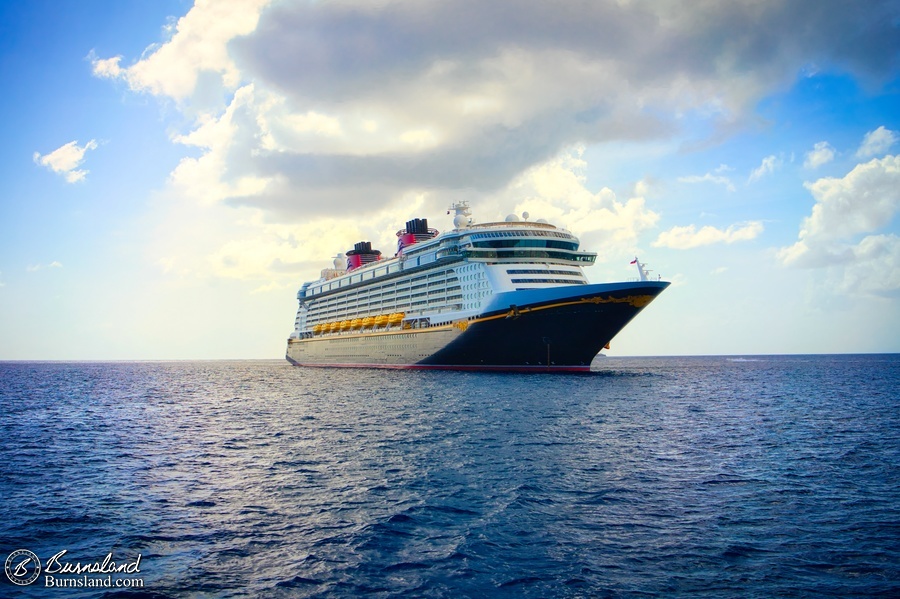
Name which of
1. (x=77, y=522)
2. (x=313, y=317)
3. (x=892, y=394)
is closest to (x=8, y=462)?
(x=77, y=522)

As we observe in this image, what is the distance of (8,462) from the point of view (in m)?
23.9

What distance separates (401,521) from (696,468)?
36.3ft

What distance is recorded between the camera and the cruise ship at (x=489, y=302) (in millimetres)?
56719

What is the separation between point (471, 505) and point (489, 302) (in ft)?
153

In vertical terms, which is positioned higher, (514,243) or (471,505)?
(514,243)

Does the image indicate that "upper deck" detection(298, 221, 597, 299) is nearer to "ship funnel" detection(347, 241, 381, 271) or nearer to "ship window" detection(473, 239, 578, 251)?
"ship window" detection(473, 239, 578, 251)

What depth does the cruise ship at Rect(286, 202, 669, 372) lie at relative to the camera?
186 ft

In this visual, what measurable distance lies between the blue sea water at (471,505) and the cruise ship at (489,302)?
76.5 ft

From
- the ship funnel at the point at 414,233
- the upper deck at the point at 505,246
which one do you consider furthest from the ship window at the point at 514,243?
the ship funnel at the point at 414,233

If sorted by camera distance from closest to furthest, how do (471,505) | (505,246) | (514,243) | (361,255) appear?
(471,505) < (514,243) < (505,246) < (361,255)

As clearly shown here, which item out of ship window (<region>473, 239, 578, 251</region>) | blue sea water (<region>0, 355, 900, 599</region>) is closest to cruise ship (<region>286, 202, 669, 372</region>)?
A: ship window (<region>473, 239, 578, 251</region>)

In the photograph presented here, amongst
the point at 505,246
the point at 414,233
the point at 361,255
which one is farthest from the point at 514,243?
the point at 361,255

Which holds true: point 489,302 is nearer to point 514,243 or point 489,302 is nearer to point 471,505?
point 514,243

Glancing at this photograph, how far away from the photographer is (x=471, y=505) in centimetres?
1605
